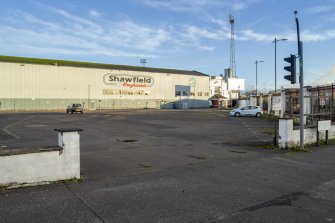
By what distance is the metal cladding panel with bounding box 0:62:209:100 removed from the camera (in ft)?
208

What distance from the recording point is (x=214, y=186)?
7328 mm

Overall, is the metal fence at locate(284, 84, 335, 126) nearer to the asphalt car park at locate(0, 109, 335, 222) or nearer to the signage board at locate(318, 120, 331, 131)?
the signage board at locate(318, 120, 331, 131)

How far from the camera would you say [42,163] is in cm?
713

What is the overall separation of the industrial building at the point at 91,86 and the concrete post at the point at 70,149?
59933 millimetres

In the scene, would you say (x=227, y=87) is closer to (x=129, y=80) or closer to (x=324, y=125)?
(x=129, y=80)

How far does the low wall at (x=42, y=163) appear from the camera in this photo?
671 cm

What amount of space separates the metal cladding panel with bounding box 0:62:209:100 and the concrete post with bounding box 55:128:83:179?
198 feet

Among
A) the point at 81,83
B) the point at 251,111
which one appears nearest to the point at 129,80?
the point at 81,83

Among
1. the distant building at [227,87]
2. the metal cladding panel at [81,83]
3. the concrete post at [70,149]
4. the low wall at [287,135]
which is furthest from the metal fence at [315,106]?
the distant building at [227,87]

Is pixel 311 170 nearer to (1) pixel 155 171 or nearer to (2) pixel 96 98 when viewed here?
(1) pixel 155 171

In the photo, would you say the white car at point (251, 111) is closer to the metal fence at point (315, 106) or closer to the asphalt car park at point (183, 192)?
the metal fence at point (315, 106)

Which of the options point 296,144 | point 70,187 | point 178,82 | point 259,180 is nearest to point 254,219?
point 259,180

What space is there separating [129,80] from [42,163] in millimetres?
73808

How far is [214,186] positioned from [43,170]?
3.63 m
